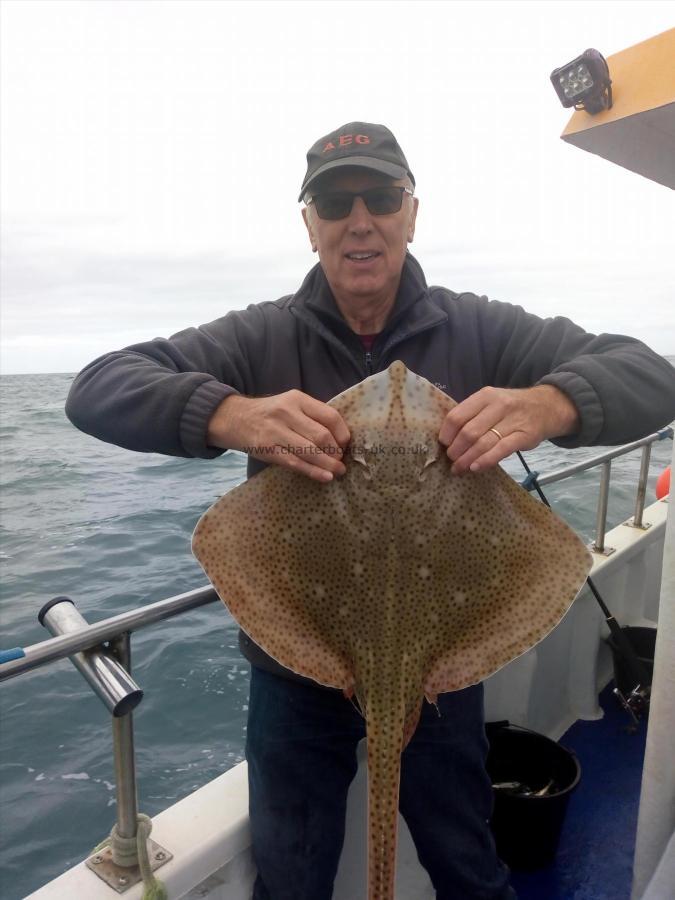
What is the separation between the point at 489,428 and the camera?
178cm

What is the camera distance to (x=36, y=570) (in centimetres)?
1028

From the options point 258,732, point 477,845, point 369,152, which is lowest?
point 477,845

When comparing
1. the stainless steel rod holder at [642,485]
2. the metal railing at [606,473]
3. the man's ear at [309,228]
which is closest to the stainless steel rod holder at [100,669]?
the man's ear at [309,228]

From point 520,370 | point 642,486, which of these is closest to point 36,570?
point 642,486

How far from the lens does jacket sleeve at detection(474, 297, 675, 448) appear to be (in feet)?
6.97

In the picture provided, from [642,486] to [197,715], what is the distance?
4596mm

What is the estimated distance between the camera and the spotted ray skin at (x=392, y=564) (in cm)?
182

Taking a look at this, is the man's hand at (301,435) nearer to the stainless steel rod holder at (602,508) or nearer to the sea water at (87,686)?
the stainless steel rod holder at (602,508)

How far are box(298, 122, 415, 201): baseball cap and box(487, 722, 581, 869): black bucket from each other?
2.85m

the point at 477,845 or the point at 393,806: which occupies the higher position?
the point at 393,806

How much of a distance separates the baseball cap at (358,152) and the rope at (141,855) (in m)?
Answer: 2.37

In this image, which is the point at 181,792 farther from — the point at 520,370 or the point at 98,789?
the point at 520,370

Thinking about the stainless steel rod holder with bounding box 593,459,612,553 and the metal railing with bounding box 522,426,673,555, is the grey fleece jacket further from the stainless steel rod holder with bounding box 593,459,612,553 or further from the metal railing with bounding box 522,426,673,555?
the stainless steel rod holder with bounding box 593,459,612,553

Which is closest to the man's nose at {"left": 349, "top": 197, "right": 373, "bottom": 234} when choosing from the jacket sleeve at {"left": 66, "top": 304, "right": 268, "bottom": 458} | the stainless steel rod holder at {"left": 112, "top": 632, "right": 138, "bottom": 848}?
the jacket sleeve at {"left": 66, "top": 304, "right": 268, "bottom": 458}
